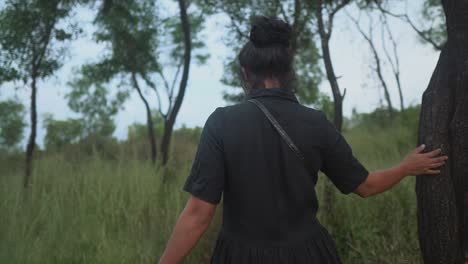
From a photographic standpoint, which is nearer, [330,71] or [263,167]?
[263,167]

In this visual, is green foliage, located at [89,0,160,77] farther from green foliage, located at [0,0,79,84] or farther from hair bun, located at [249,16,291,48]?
hair bun, located at [249,16,291,48]

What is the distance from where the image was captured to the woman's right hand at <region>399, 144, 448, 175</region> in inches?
97.2

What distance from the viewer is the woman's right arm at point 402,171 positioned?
7.64 feet

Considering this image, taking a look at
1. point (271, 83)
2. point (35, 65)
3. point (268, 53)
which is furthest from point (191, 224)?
point (35, 65)

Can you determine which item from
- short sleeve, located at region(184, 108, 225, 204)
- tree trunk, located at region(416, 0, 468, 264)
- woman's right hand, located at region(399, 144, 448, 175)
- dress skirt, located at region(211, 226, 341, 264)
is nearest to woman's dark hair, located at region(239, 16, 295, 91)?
short sleeve, located at region(184, 108, 225, 204)

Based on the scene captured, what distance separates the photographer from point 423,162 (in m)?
2.57

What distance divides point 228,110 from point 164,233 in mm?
3296

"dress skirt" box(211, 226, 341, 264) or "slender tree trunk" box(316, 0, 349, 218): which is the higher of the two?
"slender tree trunk" box(316, 0, 349, 218)

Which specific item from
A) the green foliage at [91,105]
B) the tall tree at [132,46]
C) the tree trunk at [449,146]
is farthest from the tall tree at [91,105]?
the tree trunk at [449,146]

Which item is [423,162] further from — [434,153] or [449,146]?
[449,146]

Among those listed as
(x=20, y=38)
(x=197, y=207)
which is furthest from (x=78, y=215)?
(x=20, y=38)

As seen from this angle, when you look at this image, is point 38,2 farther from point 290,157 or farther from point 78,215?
point 290,157

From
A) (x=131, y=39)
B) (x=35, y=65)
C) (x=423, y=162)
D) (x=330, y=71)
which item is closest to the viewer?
(x=423, y=162)

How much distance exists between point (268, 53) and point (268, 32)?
9 centimetres
